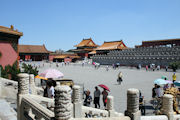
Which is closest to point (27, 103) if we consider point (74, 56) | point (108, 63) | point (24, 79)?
point (24, 79)

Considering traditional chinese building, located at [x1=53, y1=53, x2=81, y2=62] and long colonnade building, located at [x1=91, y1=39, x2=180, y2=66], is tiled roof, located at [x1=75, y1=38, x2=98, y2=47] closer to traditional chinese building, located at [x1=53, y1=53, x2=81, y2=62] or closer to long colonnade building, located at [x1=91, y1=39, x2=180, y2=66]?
traditional chinese building, located at [x1=53, y1=53, x2=81, y2=62]

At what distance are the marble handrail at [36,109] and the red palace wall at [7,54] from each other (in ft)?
40.7

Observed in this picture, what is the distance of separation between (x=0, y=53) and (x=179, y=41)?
1650 inches

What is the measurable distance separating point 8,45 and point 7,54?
944 mm

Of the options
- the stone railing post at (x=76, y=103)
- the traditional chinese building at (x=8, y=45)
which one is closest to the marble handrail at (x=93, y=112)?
the stone railing post at (x=76, y=103)

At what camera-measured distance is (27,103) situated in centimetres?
480

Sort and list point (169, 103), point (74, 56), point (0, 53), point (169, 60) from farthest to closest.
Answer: point (74, 56) → point (169, 60) → point (0, 53) → point (169, 103)

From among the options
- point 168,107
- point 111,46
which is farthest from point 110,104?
point 111,46

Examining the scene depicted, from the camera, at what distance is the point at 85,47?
70125 millimetres

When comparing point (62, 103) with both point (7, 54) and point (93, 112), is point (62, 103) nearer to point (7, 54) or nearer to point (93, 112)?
point (93, 112)

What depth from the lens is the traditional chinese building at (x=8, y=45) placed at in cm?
1578

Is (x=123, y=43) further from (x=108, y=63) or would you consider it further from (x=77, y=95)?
(x=77, y=95)

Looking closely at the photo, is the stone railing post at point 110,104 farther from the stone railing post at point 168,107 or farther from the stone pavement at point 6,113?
the stone pavement at point 6,113

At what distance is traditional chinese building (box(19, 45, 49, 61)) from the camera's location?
2222 inches
